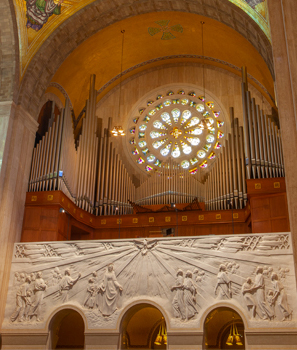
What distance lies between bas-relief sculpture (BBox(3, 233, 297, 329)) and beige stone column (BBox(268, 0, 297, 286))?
1783 mm

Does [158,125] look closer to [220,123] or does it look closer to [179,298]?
[220,123]

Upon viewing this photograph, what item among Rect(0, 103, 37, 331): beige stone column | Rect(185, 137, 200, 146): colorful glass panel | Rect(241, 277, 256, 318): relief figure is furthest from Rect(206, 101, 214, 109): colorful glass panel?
Rect(241, 277, 256, 318): relief figure

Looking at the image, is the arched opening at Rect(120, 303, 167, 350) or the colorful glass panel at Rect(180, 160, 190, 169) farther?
the colorful glass panel at Rect(180, 160, 190, 169)

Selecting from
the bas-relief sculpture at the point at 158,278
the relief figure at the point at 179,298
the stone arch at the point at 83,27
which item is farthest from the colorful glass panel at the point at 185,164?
the relief figure at the point at 179,298

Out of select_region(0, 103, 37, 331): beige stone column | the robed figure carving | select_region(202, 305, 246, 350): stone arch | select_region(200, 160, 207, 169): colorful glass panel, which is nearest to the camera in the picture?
the robed figure carving

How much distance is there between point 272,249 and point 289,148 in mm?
2750

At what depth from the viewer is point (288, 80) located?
28.0ft

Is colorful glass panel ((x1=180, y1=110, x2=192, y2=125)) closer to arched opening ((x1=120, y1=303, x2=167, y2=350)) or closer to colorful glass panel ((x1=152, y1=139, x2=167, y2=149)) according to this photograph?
colorful glass panel ((x1=152, y1=139, x2=167, y2=149))

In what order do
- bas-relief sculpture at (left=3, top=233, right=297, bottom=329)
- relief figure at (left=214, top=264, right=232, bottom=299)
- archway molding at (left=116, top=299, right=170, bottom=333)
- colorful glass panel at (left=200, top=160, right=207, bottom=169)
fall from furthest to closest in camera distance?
colorful glass panel at (left=200, top=160, right=207, bottom=169) → archway molding at (left=116, top=299, right=170, bottom=333) → relief figure at (left=214, top=264, right=232, bottom=299) → bas-relief sculpture at (left=3, top=233, right=297, bottom=329)

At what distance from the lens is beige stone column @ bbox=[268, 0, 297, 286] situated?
26.7 ft

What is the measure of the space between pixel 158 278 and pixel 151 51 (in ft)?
28.1

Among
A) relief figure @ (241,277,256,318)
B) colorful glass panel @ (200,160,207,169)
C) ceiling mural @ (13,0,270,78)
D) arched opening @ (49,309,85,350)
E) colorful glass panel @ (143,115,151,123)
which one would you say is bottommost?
arched opening @ (49,309,85,350)

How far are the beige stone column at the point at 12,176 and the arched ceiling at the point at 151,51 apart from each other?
2.20 m

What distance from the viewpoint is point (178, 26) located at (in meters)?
14.3
